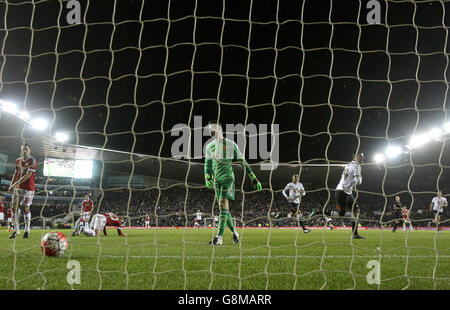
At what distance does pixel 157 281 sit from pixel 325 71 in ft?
36.5

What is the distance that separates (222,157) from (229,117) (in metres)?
10.2

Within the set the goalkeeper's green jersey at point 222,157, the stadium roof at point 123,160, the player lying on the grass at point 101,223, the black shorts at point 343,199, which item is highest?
the stadium roof at point 123,160

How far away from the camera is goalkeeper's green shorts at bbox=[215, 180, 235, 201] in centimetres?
505

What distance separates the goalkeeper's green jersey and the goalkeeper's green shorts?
0.16 ft

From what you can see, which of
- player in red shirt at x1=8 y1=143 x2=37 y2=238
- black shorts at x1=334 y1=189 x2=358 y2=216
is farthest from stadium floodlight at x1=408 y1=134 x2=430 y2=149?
player in red shirt at x1=8 y1=143 x2=37 y2=238

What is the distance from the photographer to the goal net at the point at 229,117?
347 centimetres

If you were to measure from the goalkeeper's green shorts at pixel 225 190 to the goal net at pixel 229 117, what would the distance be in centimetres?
2

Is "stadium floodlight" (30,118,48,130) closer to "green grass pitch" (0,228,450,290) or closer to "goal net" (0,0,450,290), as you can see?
"goal net" (0,0,450,290)

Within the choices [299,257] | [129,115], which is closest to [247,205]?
[129,115]

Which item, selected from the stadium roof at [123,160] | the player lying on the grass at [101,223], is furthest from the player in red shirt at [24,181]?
the stadium roof at [123,160]

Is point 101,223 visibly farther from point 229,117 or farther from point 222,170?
point 229,117

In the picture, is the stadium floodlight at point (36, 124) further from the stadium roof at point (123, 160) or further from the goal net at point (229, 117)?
the stadium roof at point (123, 160)

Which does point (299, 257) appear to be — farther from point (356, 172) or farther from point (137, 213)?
point (137, 213)
